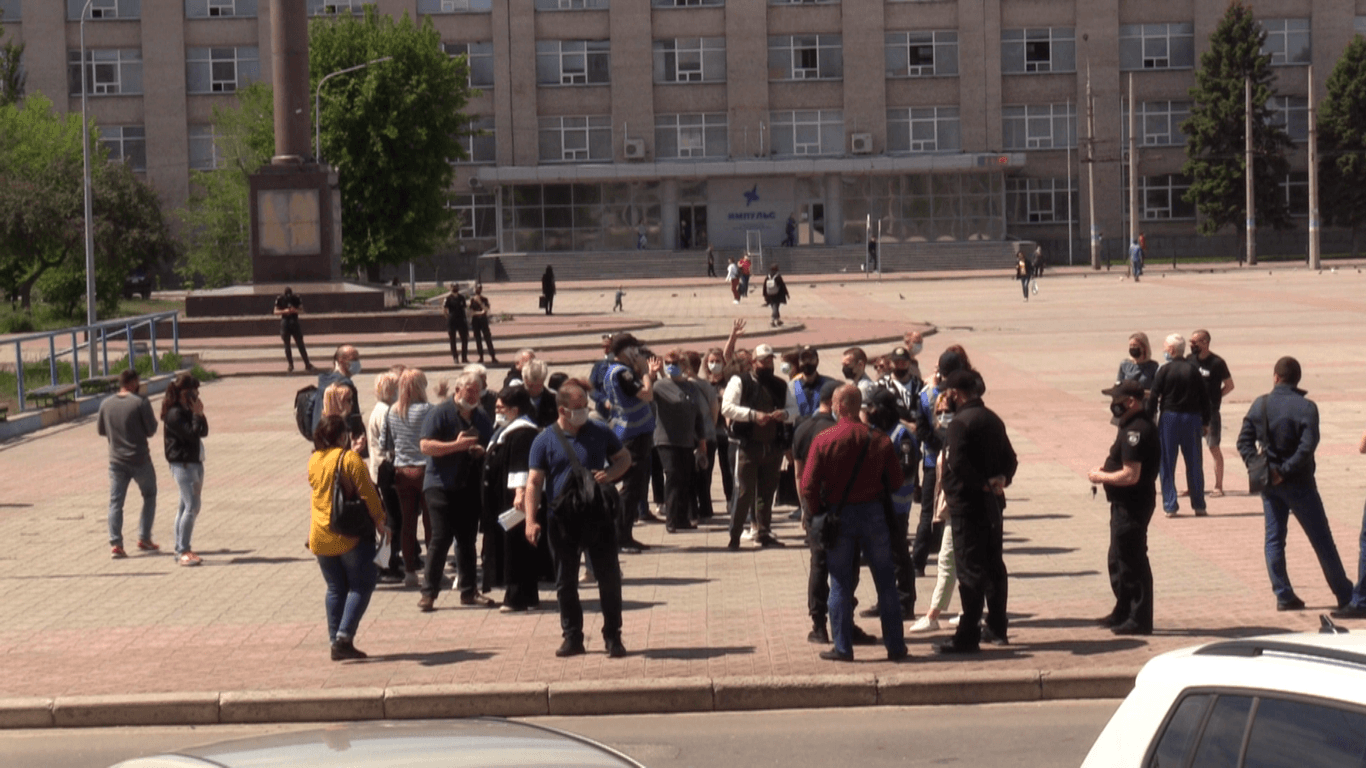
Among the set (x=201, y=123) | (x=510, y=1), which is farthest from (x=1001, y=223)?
(x=201, y=123)

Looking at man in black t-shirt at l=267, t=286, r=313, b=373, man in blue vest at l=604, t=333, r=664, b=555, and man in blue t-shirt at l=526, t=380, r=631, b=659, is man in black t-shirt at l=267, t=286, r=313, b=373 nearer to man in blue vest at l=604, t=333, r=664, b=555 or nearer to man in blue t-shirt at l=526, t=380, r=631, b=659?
man in blue vest at l=604, t=333, r=664, b=555

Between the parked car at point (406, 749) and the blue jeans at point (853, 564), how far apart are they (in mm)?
6284

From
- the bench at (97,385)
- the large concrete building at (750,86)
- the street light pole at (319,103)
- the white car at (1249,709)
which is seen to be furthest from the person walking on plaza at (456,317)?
the large concrete building at (750,86)

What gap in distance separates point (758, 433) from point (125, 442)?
5.74m

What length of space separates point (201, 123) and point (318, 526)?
262ft

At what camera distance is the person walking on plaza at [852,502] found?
10016 millimetres

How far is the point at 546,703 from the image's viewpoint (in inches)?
379

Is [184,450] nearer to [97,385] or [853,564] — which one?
[853,564]

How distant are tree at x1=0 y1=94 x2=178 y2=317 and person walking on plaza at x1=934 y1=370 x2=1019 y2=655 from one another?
141 feet

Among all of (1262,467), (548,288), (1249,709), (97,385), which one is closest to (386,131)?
(548,288)

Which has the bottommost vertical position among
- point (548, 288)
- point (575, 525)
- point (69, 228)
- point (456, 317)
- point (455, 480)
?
point (575, 525)

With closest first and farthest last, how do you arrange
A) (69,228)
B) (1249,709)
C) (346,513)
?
(1249,709) → (346,513) → (69,228)

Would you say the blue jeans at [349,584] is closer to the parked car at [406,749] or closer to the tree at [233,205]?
the parked car at [406,749]

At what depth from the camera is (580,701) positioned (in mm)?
9641
